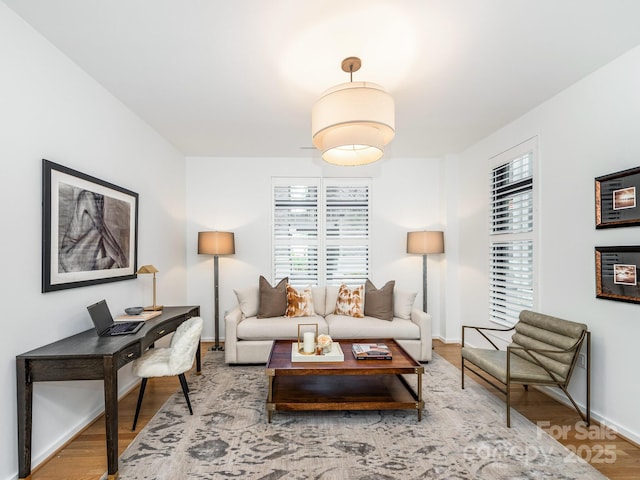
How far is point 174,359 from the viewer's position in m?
2.72

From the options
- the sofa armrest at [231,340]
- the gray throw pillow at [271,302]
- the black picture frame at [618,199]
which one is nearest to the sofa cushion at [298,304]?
the gray throw pillow at [271,302]

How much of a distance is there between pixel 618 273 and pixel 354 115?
2306 mm

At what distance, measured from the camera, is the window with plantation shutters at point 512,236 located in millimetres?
3561

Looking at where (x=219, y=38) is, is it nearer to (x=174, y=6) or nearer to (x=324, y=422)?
(x=174, y=6)

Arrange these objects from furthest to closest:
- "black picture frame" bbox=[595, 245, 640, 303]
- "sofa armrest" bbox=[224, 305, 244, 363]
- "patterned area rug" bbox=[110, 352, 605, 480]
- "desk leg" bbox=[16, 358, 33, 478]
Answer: "sofa armrest" bbox=[224, 305, 244, 363] → "black picture frame" bbox=[595, 245, 640, 303] → "patterned area rug" bbox=[110, 352, 605, 480] → "desk leg" bbox=[16, 358, 33, 478]

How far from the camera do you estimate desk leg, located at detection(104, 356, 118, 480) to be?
2070 millimetres

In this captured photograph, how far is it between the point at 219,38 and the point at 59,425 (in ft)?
9.64

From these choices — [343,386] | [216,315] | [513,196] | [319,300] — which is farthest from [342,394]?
[513,196]

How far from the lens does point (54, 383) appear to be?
2373 mm

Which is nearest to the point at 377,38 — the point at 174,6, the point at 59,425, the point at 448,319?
the point at 174,6

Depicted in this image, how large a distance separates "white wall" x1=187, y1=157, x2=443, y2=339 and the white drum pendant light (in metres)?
2.80

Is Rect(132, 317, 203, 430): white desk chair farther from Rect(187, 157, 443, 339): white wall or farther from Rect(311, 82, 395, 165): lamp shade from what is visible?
Rect(187, 157, 443, 339): white wall

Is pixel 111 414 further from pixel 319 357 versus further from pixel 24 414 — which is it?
pixel 319 357

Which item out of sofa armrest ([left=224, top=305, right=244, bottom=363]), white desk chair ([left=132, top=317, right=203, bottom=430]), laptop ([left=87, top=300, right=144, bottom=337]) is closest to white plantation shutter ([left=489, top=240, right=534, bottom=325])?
sofa armrest ([left=224, top=305, right=244, bottom=363])
